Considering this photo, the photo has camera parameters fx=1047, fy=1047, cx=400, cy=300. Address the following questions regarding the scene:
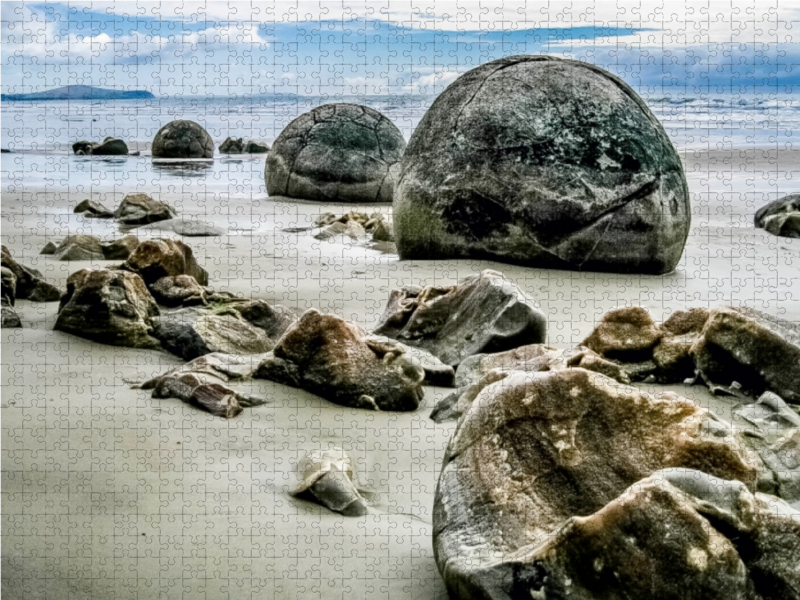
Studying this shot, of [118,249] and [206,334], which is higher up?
[206,334]

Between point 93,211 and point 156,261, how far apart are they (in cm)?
579

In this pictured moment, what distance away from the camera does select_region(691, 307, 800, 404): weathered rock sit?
459 centimetres

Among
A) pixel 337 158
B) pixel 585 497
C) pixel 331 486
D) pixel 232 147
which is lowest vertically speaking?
pixel 232 147

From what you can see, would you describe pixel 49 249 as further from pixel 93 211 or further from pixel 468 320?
pixel 468 320

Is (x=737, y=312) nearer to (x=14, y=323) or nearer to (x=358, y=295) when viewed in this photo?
(x=358, y=295)

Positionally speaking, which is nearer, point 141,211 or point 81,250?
point 81,250

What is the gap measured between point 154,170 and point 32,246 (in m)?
9.90

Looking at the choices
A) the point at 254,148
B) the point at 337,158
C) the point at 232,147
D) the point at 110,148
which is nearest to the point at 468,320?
the point at 337,158

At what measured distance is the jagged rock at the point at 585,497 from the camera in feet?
7.50

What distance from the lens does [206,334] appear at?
5.27 m

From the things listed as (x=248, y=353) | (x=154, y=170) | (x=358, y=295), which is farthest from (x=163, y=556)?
(x=154, y=170)

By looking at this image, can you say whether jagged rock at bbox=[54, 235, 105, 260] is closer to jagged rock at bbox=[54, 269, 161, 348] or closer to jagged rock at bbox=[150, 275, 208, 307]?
jagged rock at bbox=[150, 275, 208, 307]

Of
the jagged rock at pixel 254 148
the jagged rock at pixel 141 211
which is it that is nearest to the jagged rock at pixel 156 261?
the jagged rock at pixel 141 211

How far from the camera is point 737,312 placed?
15.6ft
